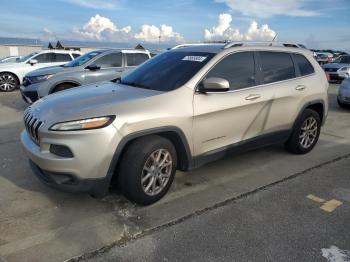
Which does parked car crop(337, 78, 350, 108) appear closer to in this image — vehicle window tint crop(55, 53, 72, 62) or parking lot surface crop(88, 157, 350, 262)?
parking lot surface crop(88, 157, 350, 262)

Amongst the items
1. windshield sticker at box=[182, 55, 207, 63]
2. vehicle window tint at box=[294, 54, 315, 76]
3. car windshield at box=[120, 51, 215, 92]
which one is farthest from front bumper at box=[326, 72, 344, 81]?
windshield sticker at box=[182, 55, 207, 63]

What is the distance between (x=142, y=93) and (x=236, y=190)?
1591mm

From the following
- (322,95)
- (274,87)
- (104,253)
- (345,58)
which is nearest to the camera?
(104,253)

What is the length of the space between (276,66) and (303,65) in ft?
2.28

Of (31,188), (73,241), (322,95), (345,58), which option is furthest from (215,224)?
(345,58)

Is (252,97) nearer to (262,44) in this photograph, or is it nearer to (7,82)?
(262,44)

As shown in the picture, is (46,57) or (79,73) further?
(46,57)

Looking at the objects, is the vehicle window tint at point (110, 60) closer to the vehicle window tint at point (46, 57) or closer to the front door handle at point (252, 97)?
the vehicle window tint at point (46, 57)

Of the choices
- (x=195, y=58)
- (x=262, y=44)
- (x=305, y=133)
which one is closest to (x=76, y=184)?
(x=195, y=58)

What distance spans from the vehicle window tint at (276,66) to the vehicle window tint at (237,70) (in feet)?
0.85

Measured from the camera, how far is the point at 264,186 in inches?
166

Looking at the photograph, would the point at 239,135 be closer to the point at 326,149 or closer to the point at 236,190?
the point at 236,190

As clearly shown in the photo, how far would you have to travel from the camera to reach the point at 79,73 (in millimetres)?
8469

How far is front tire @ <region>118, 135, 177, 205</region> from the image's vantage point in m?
3.33
